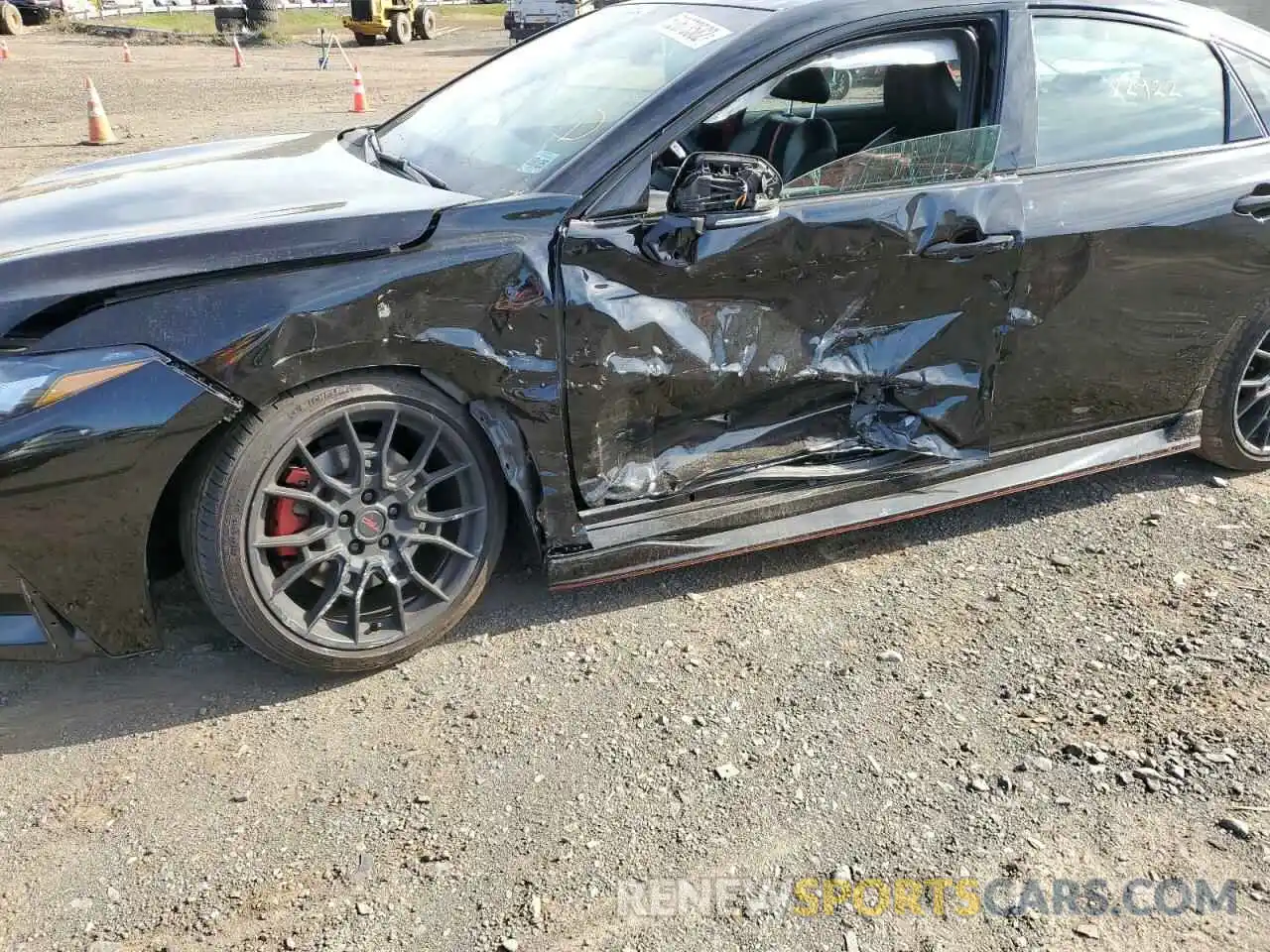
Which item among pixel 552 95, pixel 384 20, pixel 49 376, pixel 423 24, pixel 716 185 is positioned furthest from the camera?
pixel 423 24

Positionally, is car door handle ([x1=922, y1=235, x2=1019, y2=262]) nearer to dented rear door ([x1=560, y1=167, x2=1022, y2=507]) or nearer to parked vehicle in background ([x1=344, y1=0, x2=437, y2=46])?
dented rear door ([x1=560, y1=167, x2=1022, y2=507])

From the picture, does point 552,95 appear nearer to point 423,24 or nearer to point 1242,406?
point 1242,406

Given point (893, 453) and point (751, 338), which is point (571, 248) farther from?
point (893, 453)

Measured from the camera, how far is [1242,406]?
3842 millimetres

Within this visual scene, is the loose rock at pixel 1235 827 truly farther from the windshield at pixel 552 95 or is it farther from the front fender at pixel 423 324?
the windshield at pixel 552 95

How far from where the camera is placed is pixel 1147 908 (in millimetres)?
2105

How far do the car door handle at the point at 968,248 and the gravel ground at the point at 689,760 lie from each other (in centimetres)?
102

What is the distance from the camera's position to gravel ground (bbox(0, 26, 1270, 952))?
207 centimetres

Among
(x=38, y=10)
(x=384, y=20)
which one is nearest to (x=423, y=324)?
(x=384, y=20)

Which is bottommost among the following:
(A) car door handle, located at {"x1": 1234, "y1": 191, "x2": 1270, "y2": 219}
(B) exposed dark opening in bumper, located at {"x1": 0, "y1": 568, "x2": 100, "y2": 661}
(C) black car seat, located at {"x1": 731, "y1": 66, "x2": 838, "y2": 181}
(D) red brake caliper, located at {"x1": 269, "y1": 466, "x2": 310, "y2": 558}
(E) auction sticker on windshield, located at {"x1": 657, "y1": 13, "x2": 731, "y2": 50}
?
(B) exposed dark opening in bumper, located at {"x1": 0, "y1": 568, "x2": 100, "y2": 661}

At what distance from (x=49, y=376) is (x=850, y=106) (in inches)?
95.5

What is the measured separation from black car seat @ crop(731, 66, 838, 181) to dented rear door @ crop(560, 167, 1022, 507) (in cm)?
24

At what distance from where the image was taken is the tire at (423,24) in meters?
29.0

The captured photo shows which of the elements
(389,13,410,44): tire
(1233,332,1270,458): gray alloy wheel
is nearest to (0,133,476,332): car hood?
(1233,332,1270,458): gray alloy wheel
